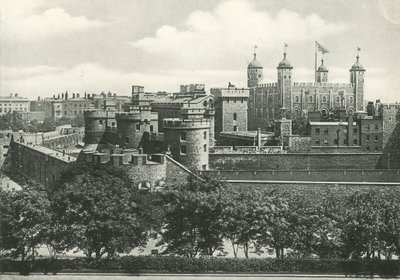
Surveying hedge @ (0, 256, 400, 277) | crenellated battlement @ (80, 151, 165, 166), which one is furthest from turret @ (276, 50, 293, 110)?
hedge @ (0, 256, 400, 277)

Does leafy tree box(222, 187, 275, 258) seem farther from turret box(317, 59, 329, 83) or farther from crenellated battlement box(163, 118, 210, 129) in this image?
turret box(317, 59, 329, 83)

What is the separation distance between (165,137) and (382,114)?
33.2m

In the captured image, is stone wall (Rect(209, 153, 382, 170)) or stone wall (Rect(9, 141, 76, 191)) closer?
stone wall (Rect(9, 141, 76, 191))

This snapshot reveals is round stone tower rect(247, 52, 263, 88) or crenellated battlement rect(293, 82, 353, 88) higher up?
round stone tower rect(247, 52, 263, 88)

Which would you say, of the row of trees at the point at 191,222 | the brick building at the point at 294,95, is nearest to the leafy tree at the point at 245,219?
the row of trees at the point at 191,222

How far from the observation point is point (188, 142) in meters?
51.1

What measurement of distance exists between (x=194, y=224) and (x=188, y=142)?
1983 centimetres

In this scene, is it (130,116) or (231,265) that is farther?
(130,116)

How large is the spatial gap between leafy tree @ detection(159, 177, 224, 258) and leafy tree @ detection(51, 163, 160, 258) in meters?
1.53

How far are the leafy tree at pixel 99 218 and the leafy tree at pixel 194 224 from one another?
153 cm

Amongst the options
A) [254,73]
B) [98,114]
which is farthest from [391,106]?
[254,73]

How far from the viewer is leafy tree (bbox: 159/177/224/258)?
3144 cm

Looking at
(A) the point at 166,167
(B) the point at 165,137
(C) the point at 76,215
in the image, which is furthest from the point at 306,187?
(C) the point at 76,215

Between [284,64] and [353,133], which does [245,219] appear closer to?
[353,133]
